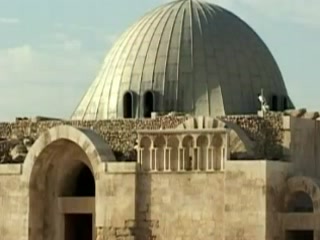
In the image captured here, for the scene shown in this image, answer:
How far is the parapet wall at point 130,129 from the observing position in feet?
117

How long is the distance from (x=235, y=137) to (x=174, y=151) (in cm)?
168

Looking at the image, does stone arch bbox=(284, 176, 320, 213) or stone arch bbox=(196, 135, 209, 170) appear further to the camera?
stone arch bbox=(196, 135, 209, 170)

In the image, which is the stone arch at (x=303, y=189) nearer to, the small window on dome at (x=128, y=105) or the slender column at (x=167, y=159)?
the slender column at (x=167, y=159)

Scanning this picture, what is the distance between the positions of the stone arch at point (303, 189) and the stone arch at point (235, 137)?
1.29 meters

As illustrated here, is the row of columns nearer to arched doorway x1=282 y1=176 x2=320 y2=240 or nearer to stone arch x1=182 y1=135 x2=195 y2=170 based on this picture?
stone arch x1=182 y1=135 x2=195 y2=170

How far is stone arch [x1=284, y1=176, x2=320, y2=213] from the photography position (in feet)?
113

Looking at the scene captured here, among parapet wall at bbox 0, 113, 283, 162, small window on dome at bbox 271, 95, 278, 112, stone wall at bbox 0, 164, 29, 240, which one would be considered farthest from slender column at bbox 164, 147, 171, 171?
small window on dome at bbox 271, 95, 278, 112

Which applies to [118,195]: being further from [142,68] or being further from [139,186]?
[142,68]

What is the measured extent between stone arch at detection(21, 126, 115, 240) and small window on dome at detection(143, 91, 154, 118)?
304 centimetres

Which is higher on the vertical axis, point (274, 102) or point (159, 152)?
point (274, 102)

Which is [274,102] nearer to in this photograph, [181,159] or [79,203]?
[181,159]

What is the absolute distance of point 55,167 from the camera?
126 ft

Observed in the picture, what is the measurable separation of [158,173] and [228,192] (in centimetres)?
218

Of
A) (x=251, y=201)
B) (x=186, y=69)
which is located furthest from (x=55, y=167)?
(x=251, y=201)
